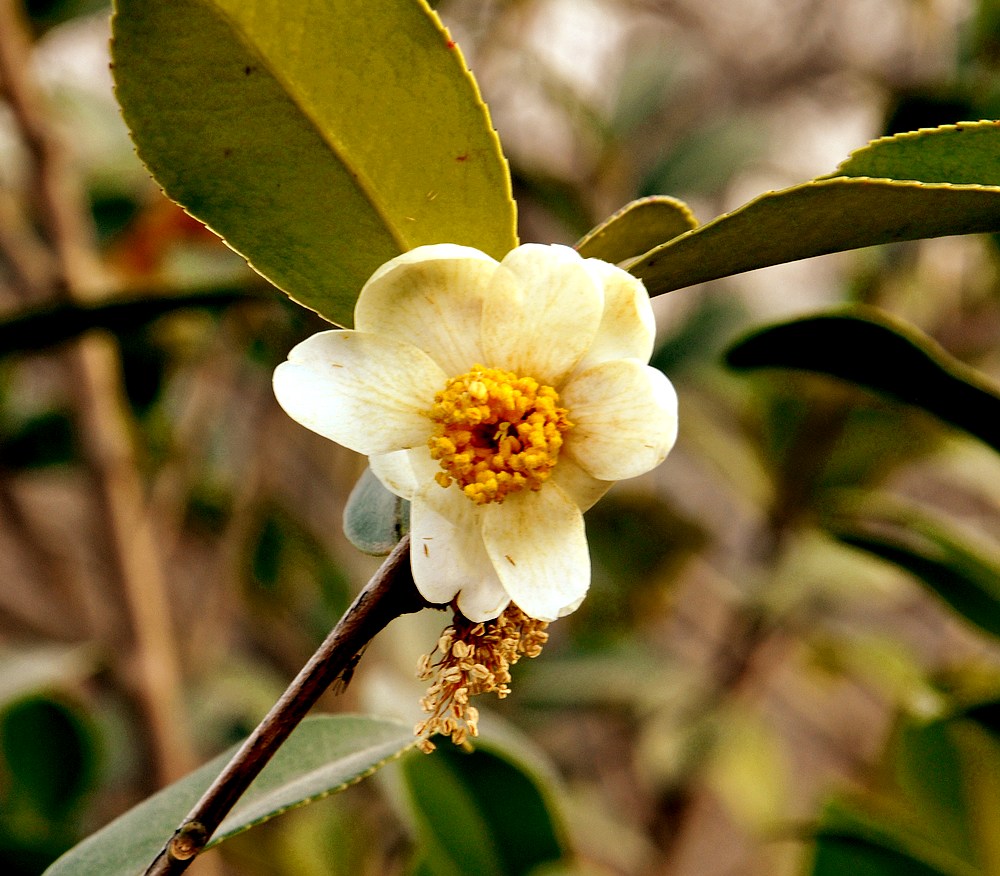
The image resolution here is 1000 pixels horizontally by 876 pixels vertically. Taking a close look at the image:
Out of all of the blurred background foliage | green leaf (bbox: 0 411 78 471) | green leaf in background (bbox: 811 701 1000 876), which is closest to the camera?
the blurred background foliage

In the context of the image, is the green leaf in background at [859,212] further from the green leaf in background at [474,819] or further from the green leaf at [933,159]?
the green leaf in background at [474,819]

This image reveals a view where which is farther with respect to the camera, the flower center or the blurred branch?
the blurred branch

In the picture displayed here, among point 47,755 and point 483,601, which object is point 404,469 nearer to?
point 483,601

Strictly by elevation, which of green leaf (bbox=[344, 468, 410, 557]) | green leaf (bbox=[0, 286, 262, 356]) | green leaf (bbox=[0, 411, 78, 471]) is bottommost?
green leaf (bbox=[344, 468, 410, 557])

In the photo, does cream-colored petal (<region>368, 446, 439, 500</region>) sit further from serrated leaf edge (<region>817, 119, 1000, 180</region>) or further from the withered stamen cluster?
serrated leaf edge (<region>817, 119, 1000, 180</region>)

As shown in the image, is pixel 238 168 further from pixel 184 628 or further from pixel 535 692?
pixel 184 628

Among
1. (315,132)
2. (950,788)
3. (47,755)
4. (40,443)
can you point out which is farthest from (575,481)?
(40,443)

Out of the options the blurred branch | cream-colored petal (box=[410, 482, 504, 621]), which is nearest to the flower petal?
cream-colored petal (box=[410, 482, 504, 621])
